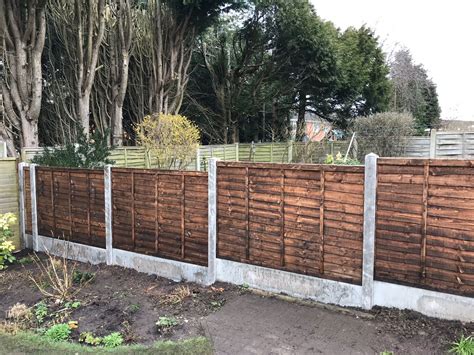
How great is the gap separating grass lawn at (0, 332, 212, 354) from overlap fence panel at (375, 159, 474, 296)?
6.17 ft

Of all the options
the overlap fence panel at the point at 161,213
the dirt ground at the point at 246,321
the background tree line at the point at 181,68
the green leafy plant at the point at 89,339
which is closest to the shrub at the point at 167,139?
the background tree line at the point at 181,68

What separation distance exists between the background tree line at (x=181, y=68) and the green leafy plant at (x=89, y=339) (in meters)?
4.99

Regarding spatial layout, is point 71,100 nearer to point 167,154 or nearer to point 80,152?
point 167,154

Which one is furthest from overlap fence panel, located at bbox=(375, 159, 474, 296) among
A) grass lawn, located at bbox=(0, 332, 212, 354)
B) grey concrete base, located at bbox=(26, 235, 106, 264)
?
grey concrete base, located at bbox=(26, 235, 106, 264)

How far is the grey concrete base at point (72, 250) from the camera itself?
627 cm

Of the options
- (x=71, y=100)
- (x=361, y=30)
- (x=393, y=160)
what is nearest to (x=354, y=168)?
(x=393, y=160)

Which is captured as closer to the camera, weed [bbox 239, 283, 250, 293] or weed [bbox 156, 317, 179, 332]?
weed [bbox 156, 317, 179, 332]

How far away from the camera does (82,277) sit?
547cm

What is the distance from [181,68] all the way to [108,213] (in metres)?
8.79

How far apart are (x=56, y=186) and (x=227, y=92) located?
1167 centimetres

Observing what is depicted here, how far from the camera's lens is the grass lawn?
339cm

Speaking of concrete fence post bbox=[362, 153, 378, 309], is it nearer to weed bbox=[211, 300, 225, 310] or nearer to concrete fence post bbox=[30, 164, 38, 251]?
weed bbox=[211, 300, 225, 310]

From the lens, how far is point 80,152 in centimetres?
727

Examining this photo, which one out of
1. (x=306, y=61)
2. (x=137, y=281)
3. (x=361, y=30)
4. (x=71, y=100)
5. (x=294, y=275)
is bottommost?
(x=137, y=281)
